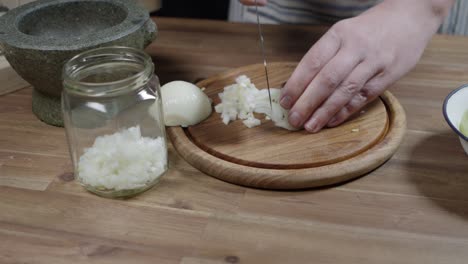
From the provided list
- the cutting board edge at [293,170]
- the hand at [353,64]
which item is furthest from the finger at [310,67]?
the cutting board edge at [293,170]

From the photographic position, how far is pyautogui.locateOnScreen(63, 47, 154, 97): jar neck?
88 centimetres

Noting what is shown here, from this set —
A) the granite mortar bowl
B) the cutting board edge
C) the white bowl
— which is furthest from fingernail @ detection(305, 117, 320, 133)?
the granite mortar bowl

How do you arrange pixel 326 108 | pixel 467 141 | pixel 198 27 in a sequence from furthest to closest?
pixel 198 27, pixel 326 108, pixel 467 141

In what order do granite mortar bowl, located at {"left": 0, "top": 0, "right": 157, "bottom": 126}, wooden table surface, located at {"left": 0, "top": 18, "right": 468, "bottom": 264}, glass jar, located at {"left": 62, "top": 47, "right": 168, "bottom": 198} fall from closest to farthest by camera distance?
wooden table surface, located at {"left": 0, "top": 18, "right": 468, "bottom": 264}
glass jar, located at {"left": 62, "top": 47, "right": 168, "bottom": 198}
granite mortar bowl, located at {"left": 0, "top": 0, "right": 157, "bottom": 126}

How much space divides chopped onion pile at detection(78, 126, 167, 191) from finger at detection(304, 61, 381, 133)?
321 millimetres

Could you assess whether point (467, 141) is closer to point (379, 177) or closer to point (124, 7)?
point (379, 177)

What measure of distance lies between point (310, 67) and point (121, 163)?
1.42 feet

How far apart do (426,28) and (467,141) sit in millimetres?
353

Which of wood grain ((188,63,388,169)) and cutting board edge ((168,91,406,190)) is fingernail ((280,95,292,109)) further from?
cutting board edge ((168,91,406,190))

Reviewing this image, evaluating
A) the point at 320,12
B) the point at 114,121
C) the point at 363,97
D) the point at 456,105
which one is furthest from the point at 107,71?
the point at 320,12

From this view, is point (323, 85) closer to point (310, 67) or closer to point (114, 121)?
point (310, 67)

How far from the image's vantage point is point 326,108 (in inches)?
41.0

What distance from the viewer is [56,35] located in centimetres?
123

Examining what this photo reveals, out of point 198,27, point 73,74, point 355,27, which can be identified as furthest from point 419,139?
point 198,27
